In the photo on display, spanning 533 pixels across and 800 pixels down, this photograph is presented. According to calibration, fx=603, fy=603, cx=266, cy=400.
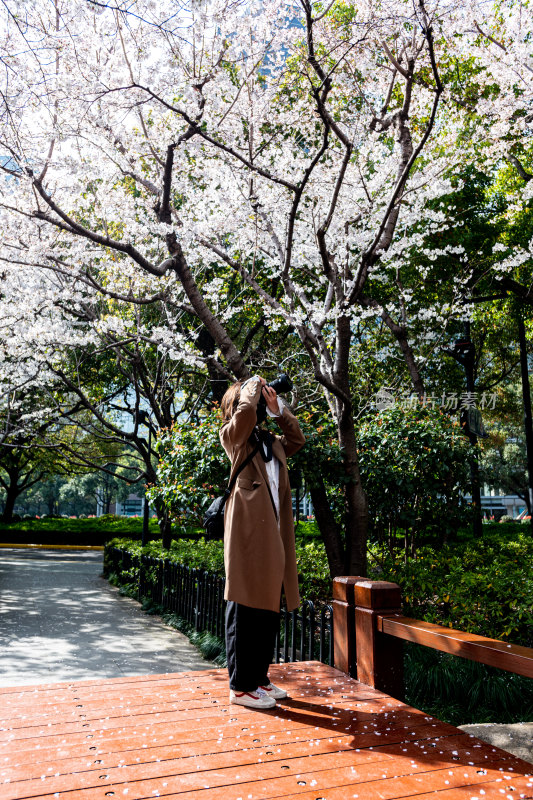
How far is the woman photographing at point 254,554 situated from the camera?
10.6ft

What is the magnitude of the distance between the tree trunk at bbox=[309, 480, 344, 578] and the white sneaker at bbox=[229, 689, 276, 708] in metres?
3.46

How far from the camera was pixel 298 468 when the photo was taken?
6.36 metres

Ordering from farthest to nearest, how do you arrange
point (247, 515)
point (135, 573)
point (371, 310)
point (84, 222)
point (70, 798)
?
point (84, 222) → point (135, 573) → point (371, 310) → point (247, 515) → point (70, 798)

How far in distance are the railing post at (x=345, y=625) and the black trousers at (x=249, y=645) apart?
57 centimetres

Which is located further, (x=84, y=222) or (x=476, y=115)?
(x=84, y=222)

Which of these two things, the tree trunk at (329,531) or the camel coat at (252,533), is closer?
the camel coat at (252,533)

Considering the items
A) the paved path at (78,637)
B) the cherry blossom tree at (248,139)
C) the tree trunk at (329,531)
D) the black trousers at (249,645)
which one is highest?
the cherry blossom tree at (248,139)

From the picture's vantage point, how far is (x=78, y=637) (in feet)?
24.9

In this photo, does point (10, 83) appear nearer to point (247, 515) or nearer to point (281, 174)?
point (281, 174)

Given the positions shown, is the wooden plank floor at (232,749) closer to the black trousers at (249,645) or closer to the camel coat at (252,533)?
the black trousers at (249,645)

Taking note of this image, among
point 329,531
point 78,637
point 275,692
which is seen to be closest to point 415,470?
point 329,531

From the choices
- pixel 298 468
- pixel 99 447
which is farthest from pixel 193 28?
pixel 99 447

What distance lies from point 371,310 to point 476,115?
3.94m

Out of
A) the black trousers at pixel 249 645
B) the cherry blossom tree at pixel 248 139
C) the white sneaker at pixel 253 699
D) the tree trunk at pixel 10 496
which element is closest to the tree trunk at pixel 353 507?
the cherry blossom tree at pixel 248 139
